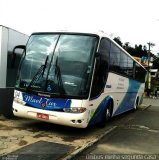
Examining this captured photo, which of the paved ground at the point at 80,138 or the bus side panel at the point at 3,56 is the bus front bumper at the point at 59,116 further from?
the bus side panel at the point at 3,56

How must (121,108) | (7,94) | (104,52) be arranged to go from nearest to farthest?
(104,52) → (7,94) → (121,108)

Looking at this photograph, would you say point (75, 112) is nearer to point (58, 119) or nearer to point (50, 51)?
point (58, 119)

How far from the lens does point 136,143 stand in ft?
32.3

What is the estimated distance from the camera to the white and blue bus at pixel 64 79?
10062mm

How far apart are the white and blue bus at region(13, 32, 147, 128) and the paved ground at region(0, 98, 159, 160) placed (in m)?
0.47

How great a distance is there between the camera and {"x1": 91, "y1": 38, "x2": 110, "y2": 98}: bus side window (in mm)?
10625

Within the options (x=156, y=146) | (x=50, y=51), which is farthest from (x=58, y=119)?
(x=156, y=146)

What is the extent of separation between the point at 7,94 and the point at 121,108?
214 inches

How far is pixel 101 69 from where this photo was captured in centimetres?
1111

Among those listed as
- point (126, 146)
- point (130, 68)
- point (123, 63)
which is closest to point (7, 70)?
point (123, 63)

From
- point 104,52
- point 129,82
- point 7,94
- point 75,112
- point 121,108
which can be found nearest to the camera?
point 75,112

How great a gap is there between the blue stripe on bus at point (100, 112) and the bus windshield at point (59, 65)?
1.15 meters

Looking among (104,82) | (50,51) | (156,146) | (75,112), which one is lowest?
(156,146)

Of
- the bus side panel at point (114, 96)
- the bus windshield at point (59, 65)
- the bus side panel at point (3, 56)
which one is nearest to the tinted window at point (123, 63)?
the bus side panel at point (114, 96)
